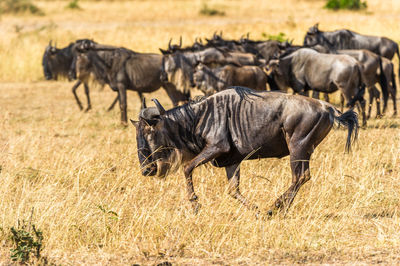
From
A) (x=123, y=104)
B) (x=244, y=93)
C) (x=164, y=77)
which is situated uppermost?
(x=244, y=93)

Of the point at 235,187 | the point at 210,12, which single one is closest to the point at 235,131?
the point at 235,187

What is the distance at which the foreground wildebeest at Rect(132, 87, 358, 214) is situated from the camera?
5250 millimetres

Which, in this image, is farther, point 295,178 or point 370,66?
point 370,66

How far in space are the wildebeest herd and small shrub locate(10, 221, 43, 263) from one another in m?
1.13

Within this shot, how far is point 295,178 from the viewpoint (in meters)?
5.31

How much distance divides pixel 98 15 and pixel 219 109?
97.3 ft

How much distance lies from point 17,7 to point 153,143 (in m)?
34.3

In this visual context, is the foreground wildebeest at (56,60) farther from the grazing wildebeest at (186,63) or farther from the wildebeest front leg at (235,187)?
the wildebeest front leg at (235,187)

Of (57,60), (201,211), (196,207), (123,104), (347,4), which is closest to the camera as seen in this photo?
(201,211)

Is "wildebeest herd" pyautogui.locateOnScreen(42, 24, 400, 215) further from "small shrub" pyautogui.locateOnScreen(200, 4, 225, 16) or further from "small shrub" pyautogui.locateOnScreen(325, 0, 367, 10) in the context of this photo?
"small shrub" pyautogui.locateOnScreen(325, 0, 367, 10)

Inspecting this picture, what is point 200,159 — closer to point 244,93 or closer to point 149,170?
point 149,170

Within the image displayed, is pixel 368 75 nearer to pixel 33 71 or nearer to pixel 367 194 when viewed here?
pixel 367 194

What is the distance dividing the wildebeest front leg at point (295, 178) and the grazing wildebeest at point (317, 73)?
482 centimetres

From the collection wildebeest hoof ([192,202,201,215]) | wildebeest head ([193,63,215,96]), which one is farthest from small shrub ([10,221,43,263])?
wildebeest head ([193,63,215,96])
